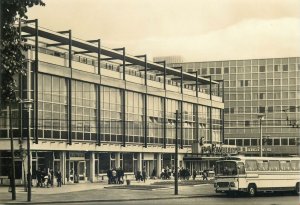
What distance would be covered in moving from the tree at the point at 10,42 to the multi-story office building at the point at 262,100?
288 ft

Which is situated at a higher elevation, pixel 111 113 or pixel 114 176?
pixel 111 113

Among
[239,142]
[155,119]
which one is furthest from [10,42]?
[239,142]

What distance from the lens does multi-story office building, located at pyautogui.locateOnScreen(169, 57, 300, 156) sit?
102375mm

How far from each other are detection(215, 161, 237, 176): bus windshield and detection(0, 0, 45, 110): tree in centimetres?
2221

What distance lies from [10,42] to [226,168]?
23.3m

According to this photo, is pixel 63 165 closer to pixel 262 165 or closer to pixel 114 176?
pixel 114 176

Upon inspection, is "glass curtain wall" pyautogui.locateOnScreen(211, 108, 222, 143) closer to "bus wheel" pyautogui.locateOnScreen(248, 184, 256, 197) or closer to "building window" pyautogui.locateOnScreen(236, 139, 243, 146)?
"building window" pyautogui.locateOnScreen(236, 139, 243, 146)

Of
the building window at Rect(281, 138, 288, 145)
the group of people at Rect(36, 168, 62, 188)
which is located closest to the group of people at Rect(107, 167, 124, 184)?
the group of people at Rect(36, 168, 62, 188)

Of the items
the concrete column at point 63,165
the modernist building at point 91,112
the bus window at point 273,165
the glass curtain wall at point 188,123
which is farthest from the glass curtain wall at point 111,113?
the bus window at point 273,165

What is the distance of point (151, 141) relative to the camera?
66438mm

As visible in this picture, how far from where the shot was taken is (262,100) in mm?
104250

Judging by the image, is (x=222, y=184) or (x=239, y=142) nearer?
(x=222, y=184)

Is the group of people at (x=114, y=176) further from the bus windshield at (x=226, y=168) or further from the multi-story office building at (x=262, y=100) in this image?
the multi-story office building at (x=262, y=100)

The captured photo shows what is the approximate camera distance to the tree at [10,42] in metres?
14.5
